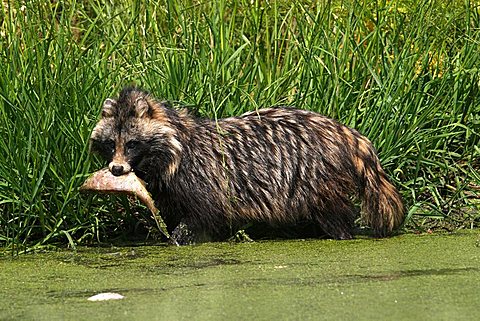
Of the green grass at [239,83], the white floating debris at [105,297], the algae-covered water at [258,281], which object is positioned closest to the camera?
the algae-covered water at [258,281]

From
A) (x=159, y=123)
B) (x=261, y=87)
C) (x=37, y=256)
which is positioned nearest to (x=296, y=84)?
(x=261, y=87)

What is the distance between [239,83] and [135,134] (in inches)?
39.6

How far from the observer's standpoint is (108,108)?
20.7 ft

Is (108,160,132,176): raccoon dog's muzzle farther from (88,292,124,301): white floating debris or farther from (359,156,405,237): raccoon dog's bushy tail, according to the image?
(88,292,124,301): white floating debris

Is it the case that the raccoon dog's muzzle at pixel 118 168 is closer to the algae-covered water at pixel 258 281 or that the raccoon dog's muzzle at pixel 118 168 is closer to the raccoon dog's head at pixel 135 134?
the raccoon dog's head at pixel 135 134

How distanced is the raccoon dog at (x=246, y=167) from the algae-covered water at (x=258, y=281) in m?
0.19

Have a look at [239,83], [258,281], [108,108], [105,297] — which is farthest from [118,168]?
[105,297]

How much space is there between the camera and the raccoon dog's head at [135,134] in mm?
6297

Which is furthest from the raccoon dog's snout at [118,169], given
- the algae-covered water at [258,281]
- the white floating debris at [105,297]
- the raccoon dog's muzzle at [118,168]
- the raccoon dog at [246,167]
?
the white floating debris at [105,297]

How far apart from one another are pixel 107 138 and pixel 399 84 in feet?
6.42

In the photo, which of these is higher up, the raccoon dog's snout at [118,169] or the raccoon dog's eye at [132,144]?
the raccoon dog's eye at [132,144]

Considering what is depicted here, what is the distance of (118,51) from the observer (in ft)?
23.9

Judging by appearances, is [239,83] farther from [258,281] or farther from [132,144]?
[258,281]

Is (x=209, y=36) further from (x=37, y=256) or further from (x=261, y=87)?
(x=37, y=256)
